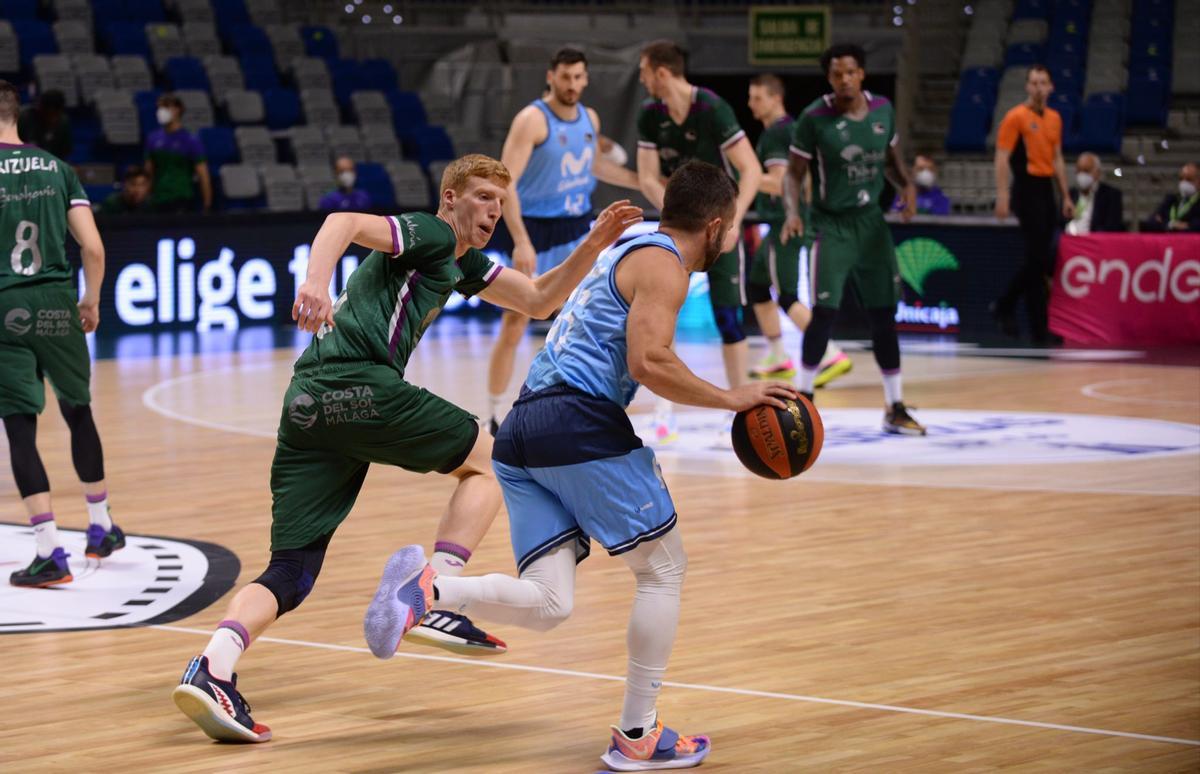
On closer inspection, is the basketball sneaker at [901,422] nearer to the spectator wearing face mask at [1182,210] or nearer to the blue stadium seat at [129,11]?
the spectator wearing face mask at [1182,210]

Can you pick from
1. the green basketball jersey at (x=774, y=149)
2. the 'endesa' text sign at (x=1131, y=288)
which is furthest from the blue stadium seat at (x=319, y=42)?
the green basketball jersey at (x=774, y=149)

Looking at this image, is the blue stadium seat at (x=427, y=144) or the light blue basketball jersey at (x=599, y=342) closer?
the light blue basketball jersey at (x=599, y=342)

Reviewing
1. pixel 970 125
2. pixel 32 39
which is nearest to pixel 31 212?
pixel 32 39

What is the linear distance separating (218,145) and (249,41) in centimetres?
219

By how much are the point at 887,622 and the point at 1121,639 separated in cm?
79

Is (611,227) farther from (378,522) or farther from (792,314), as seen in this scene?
(792,314)

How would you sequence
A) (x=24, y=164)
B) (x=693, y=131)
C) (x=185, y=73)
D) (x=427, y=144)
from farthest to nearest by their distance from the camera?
1. (x=427, y=144)
2. (x=185, y=73)
3. (x=693, y=131)
4. (x=24, y=164)

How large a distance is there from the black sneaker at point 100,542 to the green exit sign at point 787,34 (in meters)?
15.2

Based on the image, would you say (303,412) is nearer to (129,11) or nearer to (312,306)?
(312,306)

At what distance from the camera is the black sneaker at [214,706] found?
4.92 meters

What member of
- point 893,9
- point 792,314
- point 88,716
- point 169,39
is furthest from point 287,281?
point 88,716

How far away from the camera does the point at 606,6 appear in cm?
2516

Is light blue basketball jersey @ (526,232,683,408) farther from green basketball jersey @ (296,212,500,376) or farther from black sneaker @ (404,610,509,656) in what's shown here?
black sneaker @ (404,610,509,656)

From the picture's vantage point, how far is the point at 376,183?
20.7 metres
